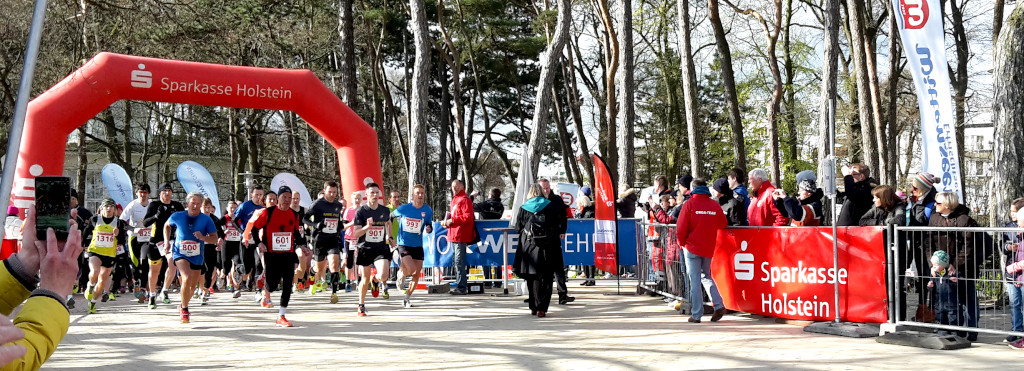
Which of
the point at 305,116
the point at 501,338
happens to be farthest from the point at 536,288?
the point at 305,116

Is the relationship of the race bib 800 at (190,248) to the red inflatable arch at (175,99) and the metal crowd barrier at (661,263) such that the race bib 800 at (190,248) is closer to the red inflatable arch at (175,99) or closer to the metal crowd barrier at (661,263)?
the red inflatable arch at (175,99)

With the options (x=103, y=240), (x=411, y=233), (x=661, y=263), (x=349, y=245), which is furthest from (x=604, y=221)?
(x=103, y=240)

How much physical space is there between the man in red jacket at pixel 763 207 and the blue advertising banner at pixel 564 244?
533 centimetres

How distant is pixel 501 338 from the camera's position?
10.3 metres

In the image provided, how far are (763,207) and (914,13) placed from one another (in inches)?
179

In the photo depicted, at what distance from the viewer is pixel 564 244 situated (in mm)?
17266

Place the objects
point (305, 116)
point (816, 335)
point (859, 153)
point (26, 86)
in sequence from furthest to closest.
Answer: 1. point (859, 153)
2. point (305, 116)
3. point (816, 335)
4. point (26, 86)

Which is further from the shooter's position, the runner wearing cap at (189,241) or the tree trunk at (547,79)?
the tree trunk at (547,79)

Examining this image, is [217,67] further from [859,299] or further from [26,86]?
[26,86]

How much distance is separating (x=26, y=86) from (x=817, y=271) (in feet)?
30.4

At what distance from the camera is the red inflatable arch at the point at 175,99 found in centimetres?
1633

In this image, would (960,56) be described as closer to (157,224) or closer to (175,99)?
(175,99)

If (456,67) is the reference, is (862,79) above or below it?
below

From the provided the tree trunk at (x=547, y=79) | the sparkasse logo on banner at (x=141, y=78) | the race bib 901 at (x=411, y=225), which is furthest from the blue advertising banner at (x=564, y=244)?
the sparkasse logo on banner at (x=141, y=78)
